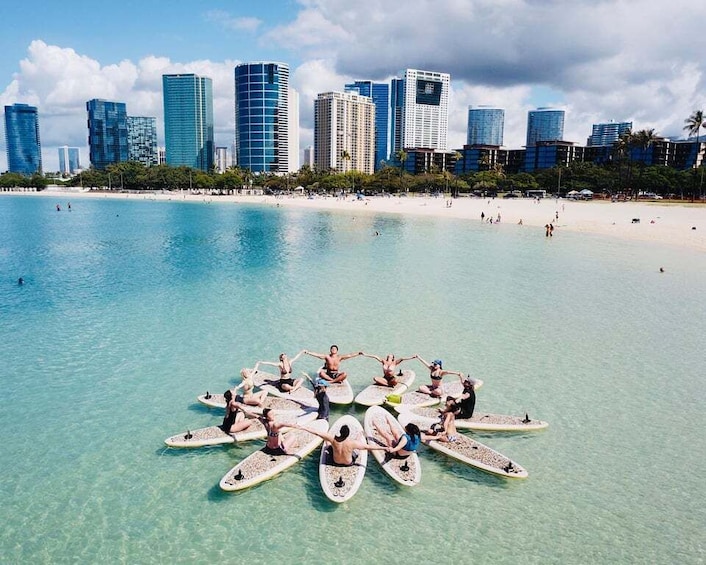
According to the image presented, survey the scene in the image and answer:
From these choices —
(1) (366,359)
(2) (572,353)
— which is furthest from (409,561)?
(2) (572,353)

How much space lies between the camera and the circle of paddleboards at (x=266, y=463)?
36.3ft

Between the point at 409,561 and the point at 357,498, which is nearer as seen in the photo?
the point at 409,561

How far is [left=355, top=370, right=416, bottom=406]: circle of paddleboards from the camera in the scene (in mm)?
14805

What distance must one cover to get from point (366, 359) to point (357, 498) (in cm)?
882

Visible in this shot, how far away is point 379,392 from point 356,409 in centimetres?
89

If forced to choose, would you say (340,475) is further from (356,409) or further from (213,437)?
(356,409)

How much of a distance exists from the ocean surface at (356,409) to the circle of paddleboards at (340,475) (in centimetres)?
29

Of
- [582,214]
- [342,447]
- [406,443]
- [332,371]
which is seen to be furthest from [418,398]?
[582,214]

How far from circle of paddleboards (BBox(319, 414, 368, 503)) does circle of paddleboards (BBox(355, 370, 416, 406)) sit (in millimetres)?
2261

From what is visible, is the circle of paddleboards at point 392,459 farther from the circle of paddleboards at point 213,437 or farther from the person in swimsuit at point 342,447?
the circle of paddleboards at point 213,437

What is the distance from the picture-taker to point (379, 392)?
603 inches

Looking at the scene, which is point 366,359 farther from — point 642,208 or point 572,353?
point 642,208

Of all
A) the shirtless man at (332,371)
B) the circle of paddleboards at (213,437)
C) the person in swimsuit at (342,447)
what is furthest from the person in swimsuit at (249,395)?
the person in swimsuit at (342,447)

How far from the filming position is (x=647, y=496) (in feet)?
37.2
